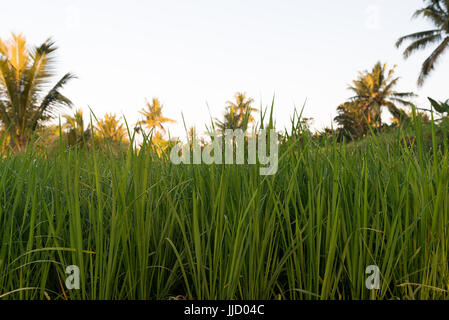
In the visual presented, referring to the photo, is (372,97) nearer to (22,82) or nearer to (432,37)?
(432,37)

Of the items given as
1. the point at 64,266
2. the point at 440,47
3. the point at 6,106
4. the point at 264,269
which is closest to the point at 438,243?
the point at 264,269

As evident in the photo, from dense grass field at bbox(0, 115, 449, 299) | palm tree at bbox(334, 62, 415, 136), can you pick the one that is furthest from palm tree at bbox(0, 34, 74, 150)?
palm tree at bbox(334, 62, 415, 136)

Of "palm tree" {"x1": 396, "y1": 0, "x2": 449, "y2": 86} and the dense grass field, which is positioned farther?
"palm tree" {"x1": 396, "y1": 0, "x2": 449, "y2": 86}

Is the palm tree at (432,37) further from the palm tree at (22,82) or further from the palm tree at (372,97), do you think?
the palm tree at (22,82)

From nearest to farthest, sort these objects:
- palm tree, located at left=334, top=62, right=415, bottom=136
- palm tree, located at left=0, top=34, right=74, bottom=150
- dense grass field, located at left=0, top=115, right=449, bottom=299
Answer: dense grass field, located at left=0, top=115, right=449, bottom=299
palm tree, located at left=0, top=34, right=74, bottom=150
palm tree, located at left=334, top=62, right=415, bottom=136

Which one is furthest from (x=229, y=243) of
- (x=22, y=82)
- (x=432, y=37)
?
(x=432, y=37)

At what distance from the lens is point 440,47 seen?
2158 cm

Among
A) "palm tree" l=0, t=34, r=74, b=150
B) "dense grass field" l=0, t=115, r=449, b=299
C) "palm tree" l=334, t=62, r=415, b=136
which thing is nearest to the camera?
"dense grass field" l=0, t=115, r=449, b=299

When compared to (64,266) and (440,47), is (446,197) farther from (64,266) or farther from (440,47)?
(440,47)

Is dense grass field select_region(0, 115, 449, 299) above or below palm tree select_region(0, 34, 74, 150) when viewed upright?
below

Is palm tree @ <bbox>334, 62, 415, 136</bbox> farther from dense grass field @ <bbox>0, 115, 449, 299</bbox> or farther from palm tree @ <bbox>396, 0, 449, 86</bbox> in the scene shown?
dense grass field @ <bbox>0, 115, 449, 299</bbox>

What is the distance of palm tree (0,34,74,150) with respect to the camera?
13961mm
